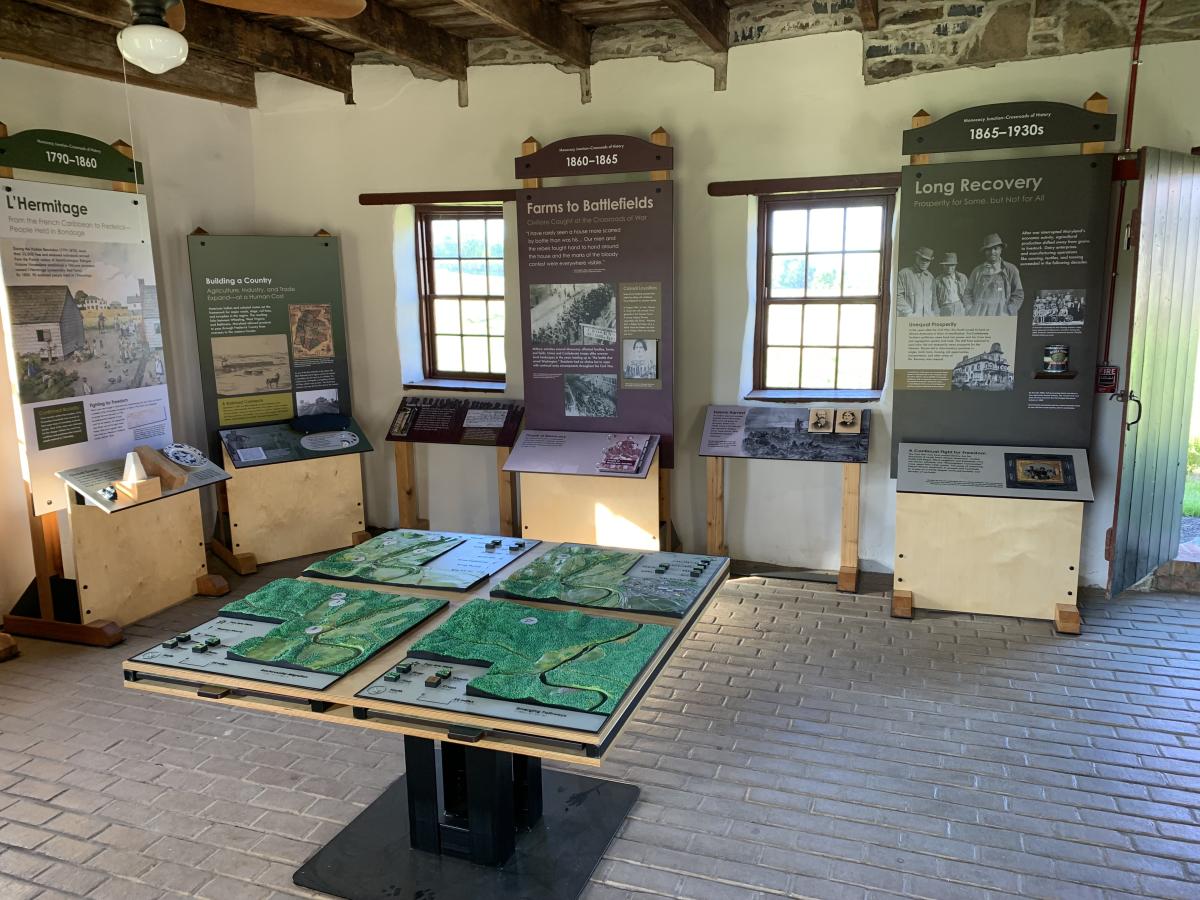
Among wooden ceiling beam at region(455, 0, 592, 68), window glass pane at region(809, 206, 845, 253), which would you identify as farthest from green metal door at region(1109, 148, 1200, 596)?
wooden ceiling beam at region(455, 0, 592, 68)

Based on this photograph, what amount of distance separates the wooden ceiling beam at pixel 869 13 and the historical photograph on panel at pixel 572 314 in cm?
221

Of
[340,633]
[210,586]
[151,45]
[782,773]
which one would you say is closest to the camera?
[151,45]

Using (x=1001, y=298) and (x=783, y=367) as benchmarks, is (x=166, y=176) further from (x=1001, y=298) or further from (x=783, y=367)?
(x=1001, y=298)

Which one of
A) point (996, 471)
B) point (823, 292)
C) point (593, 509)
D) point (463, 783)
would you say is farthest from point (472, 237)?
point (463, 783)

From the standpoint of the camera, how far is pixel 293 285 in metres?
6.60

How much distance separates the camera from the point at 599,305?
20.0 feet

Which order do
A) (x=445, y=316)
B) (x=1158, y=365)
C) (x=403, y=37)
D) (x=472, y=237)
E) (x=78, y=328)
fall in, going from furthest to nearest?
(x=445, y=316), (x=472, y=237), (x=403, y=37), (x=78, y=328), (x=1158, y=365)

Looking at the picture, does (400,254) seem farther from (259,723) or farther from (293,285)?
(259,723)

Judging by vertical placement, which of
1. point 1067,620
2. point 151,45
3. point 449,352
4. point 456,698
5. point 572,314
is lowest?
point 1067,620

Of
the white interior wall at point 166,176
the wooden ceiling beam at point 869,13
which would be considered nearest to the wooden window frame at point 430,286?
the white interior wall at point 166,176

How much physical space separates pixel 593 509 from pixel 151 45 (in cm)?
436

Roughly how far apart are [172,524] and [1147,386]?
Result: 5.95 meters

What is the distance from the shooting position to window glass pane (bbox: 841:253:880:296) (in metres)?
5.89

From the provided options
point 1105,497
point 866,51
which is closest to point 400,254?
point 866,51
